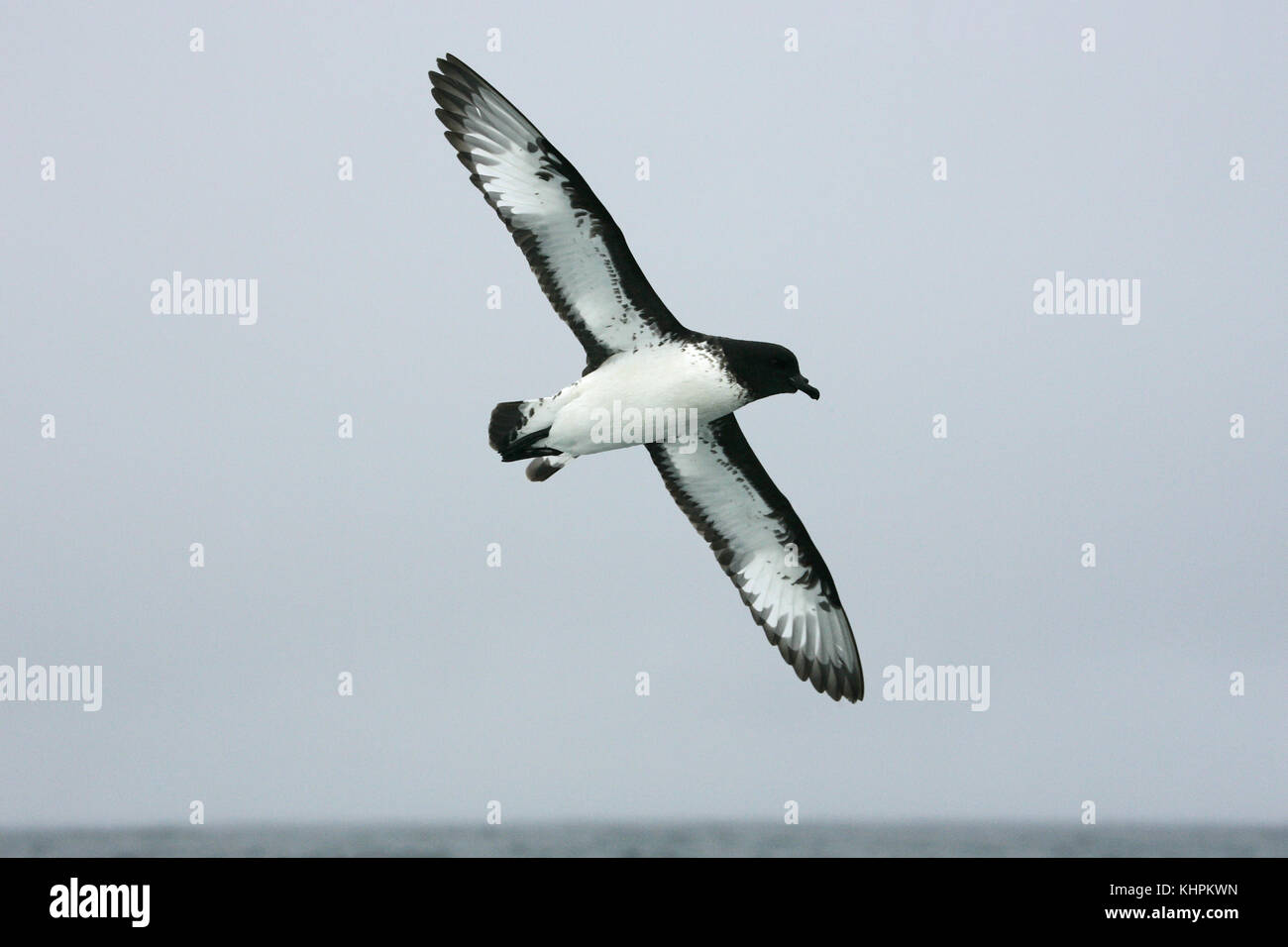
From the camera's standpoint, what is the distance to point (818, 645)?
655 inches

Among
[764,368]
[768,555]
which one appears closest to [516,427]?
[764,368]

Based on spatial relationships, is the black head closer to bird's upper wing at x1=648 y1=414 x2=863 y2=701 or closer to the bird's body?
the bird's body

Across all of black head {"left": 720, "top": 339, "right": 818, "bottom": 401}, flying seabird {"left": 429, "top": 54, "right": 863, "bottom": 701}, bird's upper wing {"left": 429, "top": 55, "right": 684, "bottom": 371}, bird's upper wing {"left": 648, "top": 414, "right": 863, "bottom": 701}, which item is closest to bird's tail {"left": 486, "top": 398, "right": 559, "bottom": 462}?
flying seabird {"left": 429, "top": 54, "right": 863, "bottom": 701}

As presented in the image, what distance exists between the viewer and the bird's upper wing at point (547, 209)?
13680 millimetres

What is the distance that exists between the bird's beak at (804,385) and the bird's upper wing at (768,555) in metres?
1.54

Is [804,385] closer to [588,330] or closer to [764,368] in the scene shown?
[764,368]

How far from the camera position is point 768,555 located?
16516mm

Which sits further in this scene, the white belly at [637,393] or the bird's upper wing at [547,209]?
the white belly at [637,393]

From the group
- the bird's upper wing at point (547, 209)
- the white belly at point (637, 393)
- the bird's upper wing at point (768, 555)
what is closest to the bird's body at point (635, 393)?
the white belly at point (637, 393)

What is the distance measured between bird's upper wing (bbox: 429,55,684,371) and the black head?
2.11 ft

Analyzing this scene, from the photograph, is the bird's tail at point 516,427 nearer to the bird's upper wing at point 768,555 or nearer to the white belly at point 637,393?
the white belly at point 637,393

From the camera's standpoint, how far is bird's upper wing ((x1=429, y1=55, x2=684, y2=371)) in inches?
539

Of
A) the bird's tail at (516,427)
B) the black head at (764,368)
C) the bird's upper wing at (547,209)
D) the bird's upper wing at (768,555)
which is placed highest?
the bird's upper wing at (547,209)
